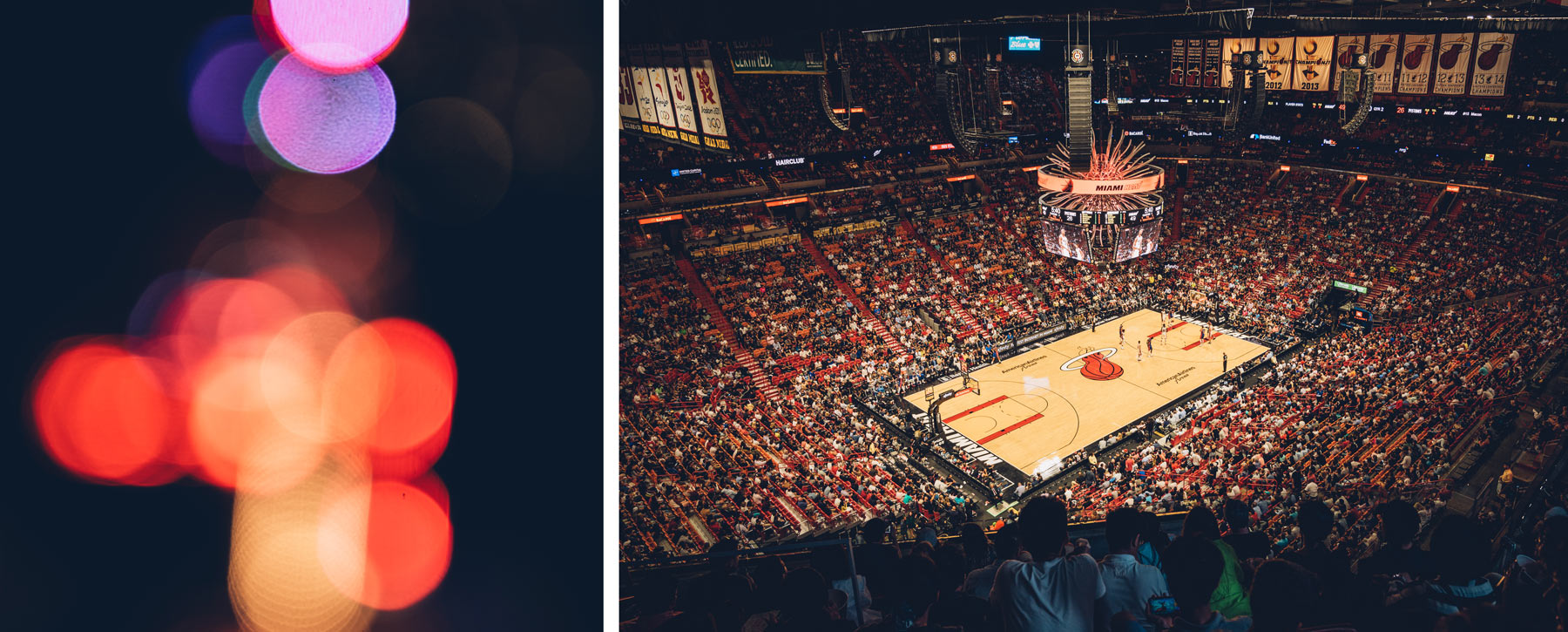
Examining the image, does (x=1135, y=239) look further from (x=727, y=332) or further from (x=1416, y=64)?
(x=1416, y=64)

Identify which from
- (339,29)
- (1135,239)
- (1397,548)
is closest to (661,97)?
(1135,239)

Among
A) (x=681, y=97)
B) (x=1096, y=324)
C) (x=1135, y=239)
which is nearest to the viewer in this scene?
(x=681, y=97)

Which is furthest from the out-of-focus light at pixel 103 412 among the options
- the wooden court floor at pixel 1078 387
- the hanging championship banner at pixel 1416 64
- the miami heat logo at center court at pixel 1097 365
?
the hanging championship banner at pixel 1416 64

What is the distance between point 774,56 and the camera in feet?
29.6

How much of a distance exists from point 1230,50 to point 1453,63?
607 centimetres

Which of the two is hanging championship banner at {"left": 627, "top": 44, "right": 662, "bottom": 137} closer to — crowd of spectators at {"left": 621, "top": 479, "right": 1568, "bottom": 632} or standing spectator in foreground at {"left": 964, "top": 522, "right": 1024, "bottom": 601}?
crowd of spectators at {"left": 621, "top": 479, "right": 1568, "bottom": 632}

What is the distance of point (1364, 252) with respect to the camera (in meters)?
30.8

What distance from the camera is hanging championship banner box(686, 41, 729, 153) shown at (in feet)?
37.6

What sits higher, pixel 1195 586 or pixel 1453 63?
pixel 1195 586

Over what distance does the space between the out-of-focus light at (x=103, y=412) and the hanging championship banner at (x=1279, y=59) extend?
29.8 m

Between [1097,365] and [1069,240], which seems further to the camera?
[1097,365]

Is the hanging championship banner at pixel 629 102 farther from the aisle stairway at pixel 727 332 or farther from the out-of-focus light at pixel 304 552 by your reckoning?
the out-of-focus light at pixel 304 552

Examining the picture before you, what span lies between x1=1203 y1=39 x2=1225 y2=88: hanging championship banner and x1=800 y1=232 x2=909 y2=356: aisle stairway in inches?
573

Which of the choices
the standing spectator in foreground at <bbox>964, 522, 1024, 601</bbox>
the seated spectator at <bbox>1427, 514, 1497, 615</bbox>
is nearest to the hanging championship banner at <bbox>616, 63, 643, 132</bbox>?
the standing spectator in foreground at <bbox>964, 522, 1024, 601</bbox>
